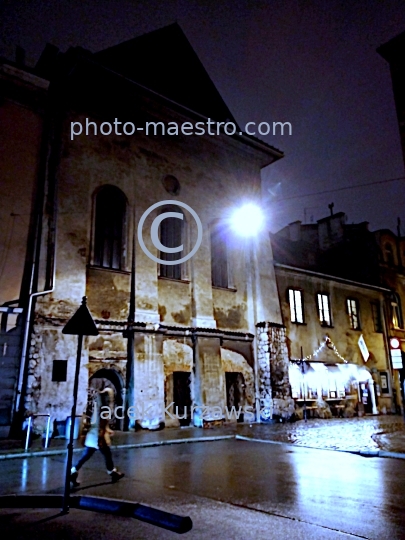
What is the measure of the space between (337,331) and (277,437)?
39.1 feet

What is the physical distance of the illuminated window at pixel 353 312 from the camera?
82.4 ft

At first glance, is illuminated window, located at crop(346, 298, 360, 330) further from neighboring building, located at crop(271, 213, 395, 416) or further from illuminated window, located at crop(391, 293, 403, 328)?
illuminated window, located at crop(391, 293, 403, 328)

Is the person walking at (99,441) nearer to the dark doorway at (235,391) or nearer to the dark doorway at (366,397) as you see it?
the dark doorway at (235,391)

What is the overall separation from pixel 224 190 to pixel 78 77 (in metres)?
7.87

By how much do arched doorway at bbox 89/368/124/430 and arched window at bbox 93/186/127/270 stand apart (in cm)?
380

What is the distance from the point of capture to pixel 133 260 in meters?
16.6

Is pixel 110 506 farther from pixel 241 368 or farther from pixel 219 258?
pixel 219 258

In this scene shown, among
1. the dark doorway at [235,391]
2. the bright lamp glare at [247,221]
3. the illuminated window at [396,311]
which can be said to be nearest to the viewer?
the dark doorway at [235,391]

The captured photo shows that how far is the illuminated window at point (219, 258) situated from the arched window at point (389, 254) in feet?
49.1

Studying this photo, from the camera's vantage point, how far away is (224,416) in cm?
1716

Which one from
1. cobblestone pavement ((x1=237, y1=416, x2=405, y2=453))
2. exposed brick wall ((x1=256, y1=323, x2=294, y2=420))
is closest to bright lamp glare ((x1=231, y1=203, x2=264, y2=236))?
exposed brick wall ((x1=256, y1=323, x2=294, y2=420))

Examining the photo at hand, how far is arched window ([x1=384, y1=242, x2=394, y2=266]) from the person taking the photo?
29.6 metres

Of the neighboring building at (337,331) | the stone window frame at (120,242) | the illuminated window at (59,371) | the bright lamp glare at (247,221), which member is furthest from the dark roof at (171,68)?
the illuminated window at (59,371)

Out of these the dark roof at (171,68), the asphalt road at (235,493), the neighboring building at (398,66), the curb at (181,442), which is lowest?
the asphalt road at (235,493)
